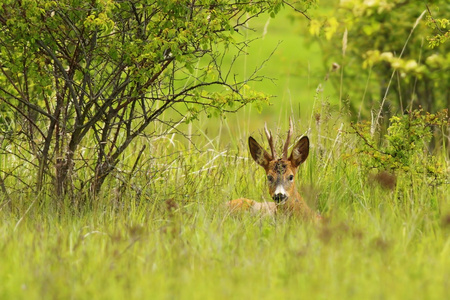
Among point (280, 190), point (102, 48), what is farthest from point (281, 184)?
point (102, 48)

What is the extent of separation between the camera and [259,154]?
23.5ft

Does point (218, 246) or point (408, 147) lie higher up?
point (408, 147)

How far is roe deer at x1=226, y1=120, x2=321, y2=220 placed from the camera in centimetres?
660

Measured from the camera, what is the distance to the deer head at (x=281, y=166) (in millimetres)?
6686

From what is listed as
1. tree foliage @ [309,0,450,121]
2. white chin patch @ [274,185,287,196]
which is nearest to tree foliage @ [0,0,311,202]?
white chin patch @ [274,185,287,196]

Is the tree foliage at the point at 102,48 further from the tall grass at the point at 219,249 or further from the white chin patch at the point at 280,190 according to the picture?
the white chin patch at the point at 280,190

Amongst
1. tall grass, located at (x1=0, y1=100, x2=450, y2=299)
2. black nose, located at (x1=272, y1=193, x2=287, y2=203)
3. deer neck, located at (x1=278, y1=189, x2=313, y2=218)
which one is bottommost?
tall grass, located at (x1=0, y1=100, x2=450, y2=299)

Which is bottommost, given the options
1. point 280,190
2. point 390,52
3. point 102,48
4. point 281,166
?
point 280,190

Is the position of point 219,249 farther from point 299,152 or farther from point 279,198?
point 299,152

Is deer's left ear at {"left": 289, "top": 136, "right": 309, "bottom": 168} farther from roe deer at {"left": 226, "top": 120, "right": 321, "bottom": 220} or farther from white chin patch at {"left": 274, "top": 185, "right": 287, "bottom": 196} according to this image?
white chin patch at {"left": 274, "top": 185, "right": 287, "bottom": 196}

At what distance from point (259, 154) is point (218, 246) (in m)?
2.40

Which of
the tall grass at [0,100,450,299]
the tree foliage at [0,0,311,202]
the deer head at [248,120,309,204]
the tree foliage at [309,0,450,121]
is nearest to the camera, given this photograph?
the tall grass at [0,100,450,299]

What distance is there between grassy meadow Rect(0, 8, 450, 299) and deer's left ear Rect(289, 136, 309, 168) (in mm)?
284

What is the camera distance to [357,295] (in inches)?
156
